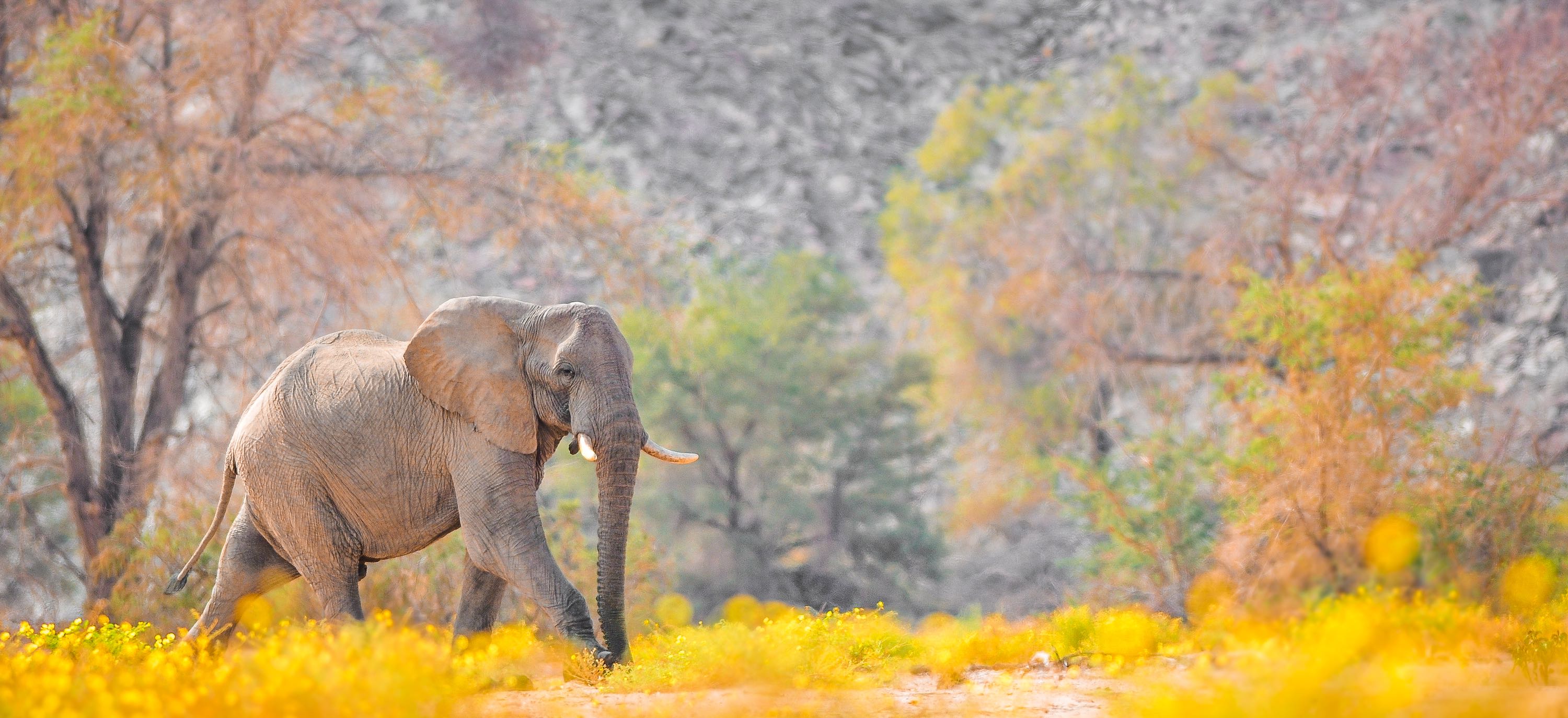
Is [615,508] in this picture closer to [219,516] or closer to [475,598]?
[475,598]

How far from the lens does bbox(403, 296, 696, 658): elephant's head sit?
6.18 metres

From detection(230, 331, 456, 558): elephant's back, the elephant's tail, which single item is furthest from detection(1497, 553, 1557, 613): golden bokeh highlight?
the elephant's tail

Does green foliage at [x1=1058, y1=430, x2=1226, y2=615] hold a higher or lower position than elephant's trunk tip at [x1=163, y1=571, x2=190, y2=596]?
lower

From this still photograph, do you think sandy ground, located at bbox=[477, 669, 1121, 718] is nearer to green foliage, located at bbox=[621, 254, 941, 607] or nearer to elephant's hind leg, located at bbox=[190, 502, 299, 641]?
Answer: elephant's hind leg, located at bbox=[190, 502, 299, 641]

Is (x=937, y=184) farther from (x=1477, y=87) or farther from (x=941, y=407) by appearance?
(x=1477, y=87)

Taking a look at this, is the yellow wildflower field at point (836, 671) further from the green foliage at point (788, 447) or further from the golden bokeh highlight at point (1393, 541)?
the green foliage at point (788, 447)

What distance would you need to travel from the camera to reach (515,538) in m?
6.21

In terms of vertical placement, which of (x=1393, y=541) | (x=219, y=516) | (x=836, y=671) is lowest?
(x=1393, y=541)

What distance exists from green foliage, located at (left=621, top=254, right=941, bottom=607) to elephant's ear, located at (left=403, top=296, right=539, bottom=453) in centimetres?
1503

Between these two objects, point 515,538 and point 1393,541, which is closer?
point 515,538

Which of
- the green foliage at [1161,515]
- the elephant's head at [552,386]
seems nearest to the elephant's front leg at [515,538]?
the elephant's head at [552,386]

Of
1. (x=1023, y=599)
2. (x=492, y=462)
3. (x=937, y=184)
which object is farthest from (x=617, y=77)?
(x=492, y=462)

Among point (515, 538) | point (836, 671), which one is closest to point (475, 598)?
point (515, 538)

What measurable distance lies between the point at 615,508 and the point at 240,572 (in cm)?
219
